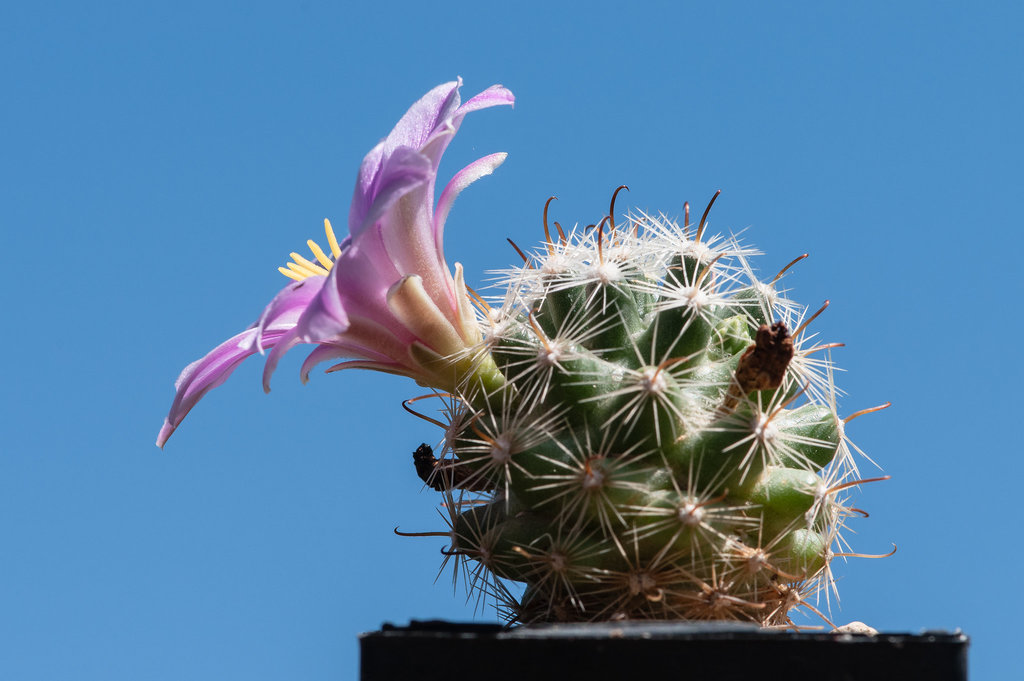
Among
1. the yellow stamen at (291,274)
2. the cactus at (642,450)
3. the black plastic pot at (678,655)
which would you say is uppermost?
the yellow stamen at (291,274)

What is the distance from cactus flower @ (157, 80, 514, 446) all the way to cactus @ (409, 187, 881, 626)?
3.0 inches

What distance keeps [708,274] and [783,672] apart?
814 millimetres

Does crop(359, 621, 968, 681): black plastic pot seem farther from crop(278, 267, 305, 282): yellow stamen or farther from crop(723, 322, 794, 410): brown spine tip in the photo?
crop(278, 267, 305, 282): yellow stamen

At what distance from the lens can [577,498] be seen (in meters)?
1.62

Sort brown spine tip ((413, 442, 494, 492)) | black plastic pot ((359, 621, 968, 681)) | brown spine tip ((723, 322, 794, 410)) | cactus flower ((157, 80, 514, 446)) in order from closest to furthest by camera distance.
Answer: black plastic pot ((359, 621, 968, 681)) < brown spine tip ((723, 322, 794, 410)) < cactus flower ((157, 80, 514, 446)) < brown spine tip ((413, 442, 494, 492))

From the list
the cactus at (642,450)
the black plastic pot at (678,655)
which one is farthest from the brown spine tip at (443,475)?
the black plastic pot at (678,655)

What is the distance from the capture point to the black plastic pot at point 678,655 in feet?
4.25

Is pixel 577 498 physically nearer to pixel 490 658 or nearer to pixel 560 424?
pixel 560 424

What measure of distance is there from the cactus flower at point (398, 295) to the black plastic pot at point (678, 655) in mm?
536

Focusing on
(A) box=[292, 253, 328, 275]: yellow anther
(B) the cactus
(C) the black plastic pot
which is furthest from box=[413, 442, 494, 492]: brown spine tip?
(C) the black plastic pot

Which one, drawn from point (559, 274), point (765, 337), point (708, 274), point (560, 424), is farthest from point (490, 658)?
point (708, 274)

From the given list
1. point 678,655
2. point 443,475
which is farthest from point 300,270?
point 678,655

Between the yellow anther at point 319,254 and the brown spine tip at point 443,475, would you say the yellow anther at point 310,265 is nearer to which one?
the yellow anther at point 319,254

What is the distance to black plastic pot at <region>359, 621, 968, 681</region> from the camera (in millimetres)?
1295
